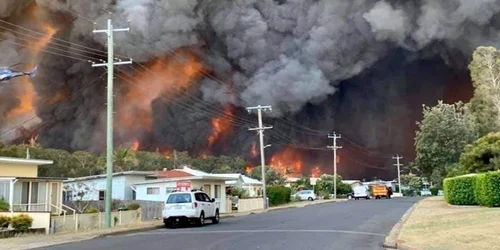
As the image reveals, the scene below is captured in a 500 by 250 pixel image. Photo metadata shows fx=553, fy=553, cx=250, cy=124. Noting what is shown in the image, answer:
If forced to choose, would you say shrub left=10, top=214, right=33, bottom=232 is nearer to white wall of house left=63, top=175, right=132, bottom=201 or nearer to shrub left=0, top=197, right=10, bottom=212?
shrub left=0, top=197, right=10, bottom=212

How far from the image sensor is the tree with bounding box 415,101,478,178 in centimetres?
4681

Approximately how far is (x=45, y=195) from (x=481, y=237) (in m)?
22.0

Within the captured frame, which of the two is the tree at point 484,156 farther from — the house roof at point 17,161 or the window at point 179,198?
the house roof at point 17,161

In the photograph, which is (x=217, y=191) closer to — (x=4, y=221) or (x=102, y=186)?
(x=102, y=186)

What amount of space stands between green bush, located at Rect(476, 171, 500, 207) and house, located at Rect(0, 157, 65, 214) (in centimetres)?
2066

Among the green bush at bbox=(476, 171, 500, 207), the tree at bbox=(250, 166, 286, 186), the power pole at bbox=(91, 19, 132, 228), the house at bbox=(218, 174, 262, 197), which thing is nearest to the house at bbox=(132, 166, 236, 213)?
the power pole at bbox=(91, 19, 132, 228)

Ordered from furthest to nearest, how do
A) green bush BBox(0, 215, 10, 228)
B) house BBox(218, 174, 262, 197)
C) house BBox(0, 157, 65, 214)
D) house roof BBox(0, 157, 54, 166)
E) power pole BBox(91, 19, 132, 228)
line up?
1. house BBox(218, 174, 262, 197)
2. house roof BBox(0, 157, 54, 166)
3. house BBox(0, 157, 65, 214)
4. power pole BBox(91, 19, 132, 228)
5. green bush BBox(0, 215, 10, 228)

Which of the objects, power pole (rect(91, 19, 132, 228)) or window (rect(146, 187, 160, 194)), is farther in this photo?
window (rect(146, 187, 160, 194))

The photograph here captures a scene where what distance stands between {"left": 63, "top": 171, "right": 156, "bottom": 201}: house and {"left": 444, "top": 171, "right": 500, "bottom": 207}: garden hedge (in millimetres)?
24601

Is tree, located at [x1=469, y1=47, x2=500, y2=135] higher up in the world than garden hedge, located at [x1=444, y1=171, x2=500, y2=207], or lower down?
higher up

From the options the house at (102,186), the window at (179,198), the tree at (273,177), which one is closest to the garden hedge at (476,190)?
the window at (179,198)

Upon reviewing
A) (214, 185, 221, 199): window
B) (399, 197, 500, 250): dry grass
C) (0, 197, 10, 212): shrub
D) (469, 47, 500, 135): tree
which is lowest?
(399, 197, 500, 250): dry grass

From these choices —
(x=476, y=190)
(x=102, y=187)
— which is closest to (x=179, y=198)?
(x=476, y=190)

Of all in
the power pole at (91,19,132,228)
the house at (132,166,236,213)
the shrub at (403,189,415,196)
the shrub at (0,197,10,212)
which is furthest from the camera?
the shrub at (403,189,415,196)
